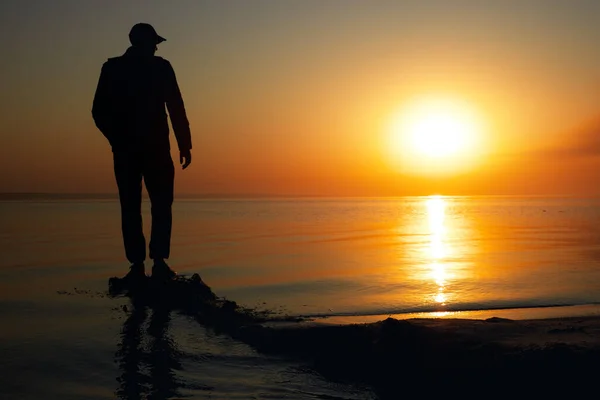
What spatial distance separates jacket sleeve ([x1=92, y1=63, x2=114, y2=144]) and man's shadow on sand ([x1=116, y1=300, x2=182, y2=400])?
2268 millimetres

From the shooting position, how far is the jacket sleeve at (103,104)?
6781 mm

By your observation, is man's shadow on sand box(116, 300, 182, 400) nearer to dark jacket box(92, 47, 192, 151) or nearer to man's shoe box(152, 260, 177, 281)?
man's shoe box(152, 260, 177, 281)

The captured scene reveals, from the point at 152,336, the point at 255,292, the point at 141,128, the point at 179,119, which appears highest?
the point at 179,119

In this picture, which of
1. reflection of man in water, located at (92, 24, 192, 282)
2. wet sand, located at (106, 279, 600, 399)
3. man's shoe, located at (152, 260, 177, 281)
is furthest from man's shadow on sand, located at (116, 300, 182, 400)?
reflection of man in water, located at (92, 24, 192, 282)

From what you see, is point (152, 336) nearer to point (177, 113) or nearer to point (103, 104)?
point (177, 113)

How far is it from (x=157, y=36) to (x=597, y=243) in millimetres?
14128

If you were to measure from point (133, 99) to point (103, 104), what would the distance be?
0.36m

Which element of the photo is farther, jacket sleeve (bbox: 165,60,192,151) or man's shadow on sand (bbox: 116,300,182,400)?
jacket sleeve (bbox: 165,60,192,151)

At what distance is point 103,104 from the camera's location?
22.3 feet

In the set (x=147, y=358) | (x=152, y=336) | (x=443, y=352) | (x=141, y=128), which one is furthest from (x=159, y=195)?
(x=443, y=352)

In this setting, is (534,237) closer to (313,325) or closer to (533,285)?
(533,285)

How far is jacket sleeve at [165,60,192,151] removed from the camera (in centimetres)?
689

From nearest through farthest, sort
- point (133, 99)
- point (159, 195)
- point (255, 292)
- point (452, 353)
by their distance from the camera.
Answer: point (452, 353)
point (133, 99)
point (159, 195)
point (255, 292)

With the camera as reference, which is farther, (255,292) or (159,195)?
(255,292)
